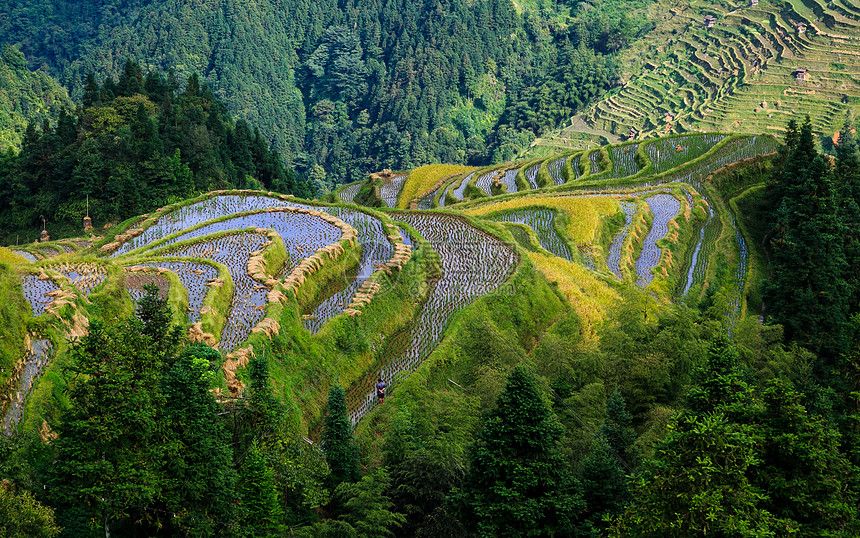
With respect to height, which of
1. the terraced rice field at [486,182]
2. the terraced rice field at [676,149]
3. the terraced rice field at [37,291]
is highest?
the terraced rice field at [37,291]

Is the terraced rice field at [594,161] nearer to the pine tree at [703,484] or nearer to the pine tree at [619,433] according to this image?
the pine tree at [619,433]

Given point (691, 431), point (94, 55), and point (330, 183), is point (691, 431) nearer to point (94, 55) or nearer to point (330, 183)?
point (330, 183)

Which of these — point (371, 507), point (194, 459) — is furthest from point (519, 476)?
point (194, 459)

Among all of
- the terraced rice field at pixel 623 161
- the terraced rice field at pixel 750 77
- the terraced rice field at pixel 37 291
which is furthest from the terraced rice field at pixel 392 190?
the terraced rice field at pixel 37 291

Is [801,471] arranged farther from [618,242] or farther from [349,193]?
[349,193]

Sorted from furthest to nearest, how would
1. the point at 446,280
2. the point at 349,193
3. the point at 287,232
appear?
1. the point at 349,193
2. the point at 287,232
3. the point at 446,280

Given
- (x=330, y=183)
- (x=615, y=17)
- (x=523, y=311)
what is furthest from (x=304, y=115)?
(x=523, y=311)

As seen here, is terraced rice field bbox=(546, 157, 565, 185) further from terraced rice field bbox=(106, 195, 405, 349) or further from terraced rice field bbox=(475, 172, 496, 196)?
terraced rice field bbox=(106, 195, 405, 349)
